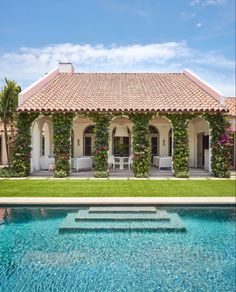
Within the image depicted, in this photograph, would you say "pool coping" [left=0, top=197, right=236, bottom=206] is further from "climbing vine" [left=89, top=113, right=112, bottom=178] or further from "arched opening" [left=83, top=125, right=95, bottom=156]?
"arched opening" [left=83, top=125, right=95, bottom=156]

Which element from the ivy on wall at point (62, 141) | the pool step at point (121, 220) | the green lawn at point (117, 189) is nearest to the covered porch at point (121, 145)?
the ivy on wall at point (62, 141)

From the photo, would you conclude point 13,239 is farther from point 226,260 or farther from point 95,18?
point 95,18

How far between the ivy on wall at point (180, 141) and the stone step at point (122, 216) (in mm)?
9607

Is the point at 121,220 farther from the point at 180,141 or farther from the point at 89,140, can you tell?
the point at 89,140

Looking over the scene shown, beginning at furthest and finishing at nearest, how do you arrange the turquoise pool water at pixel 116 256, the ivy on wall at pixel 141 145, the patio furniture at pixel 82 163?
the patio furniture at pixel 82 163 → the ivy on wall at pixel 141 145 → the turquoise pool water at pixel 116 256

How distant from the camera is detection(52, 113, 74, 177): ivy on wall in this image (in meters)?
20.1

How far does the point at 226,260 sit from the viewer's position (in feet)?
26.2

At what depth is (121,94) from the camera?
Result: 2314 centimetres

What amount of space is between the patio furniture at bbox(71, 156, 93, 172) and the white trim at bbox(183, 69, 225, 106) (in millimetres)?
9621

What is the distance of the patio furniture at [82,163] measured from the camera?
21.9 metres

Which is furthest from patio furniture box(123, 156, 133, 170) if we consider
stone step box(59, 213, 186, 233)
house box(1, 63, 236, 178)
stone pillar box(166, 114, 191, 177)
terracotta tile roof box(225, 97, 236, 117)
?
stone step box(59, 213, 186, 233)

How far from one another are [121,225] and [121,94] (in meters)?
14.4

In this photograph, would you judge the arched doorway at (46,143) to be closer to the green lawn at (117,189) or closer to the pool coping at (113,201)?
the green lawn at (117,189)

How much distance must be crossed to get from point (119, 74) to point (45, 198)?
59.7 ft
